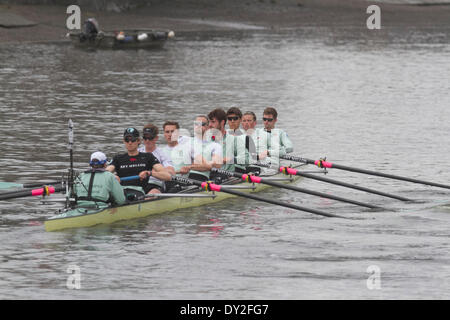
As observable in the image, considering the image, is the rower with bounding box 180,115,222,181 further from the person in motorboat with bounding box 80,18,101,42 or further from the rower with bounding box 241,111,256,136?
the person in motorboat with bounding box 80,18,101,42

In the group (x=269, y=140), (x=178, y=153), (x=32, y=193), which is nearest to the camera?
(x=32, y=193)

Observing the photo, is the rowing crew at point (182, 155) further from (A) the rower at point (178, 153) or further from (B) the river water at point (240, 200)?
(B) the river water at point (240, 200)

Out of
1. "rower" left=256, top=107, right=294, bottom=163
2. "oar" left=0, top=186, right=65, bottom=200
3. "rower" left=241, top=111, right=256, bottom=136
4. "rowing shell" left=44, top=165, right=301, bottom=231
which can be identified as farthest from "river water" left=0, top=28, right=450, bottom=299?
"rower" left=241, top=111, right=256, bottom=136

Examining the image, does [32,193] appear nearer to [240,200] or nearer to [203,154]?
[203,154]

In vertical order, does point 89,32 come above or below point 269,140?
above

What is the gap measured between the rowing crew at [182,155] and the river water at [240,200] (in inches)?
30.7

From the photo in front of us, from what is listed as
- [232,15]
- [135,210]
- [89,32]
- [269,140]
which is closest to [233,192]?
[135,210]

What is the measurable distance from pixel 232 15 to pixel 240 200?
57.9 metres

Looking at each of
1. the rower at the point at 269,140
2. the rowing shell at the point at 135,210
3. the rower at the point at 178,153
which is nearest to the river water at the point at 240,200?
the rowing shell at the point at 135,210

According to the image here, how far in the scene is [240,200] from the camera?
22.0 meters

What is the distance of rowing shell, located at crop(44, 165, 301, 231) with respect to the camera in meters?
17.8

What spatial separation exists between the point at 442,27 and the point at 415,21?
3.05 m

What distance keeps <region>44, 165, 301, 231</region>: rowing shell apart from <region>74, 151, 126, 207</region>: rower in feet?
0.65

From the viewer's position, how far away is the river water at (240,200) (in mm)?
15547
